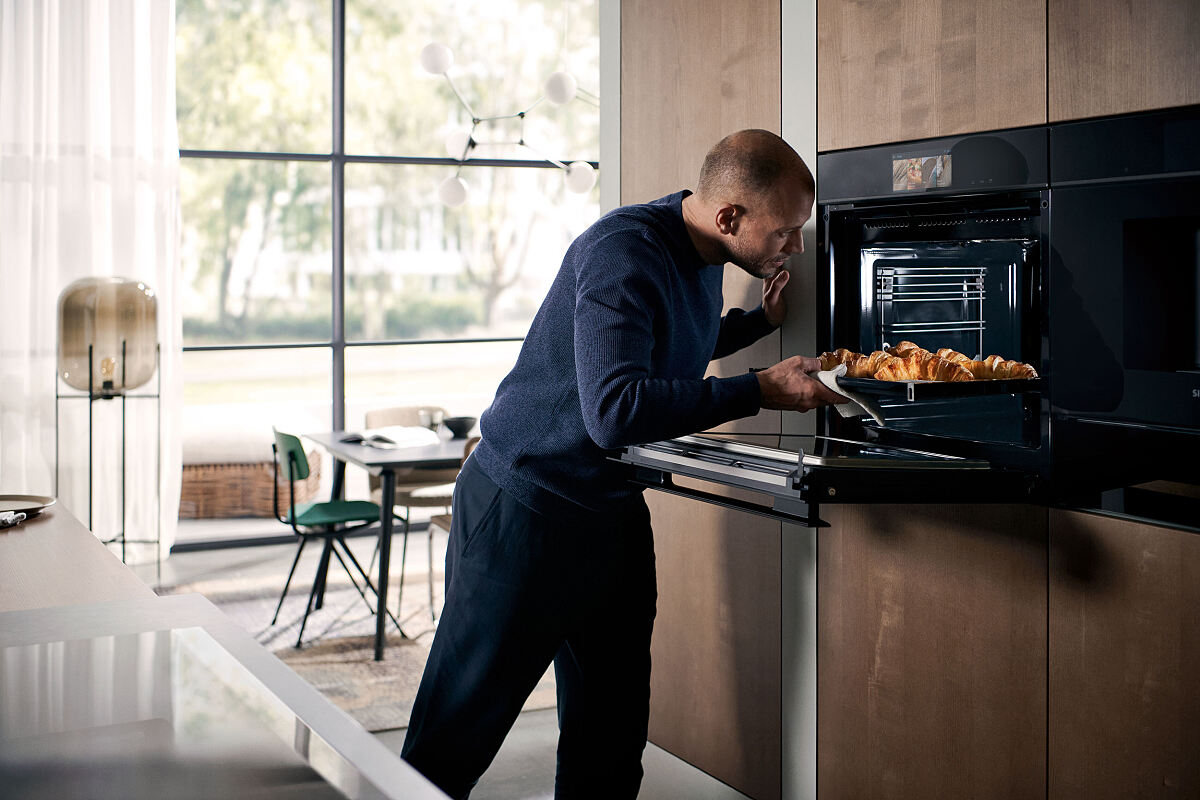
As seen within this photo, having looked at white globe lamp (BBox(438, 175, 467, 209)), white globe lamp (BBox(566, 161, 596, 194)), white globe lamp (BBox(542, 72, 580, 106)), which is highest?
white globe lamp (BBox(542, 72, 580, 106))

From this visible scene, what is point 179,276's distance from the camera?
5.34m

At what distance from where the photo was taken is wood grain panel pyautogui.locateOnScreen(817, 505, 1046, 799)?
197cm

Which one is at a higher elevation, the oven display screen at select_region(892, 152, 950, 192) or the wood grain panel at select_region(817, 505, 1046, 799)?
the oven display screen at select_region(892, 152, 950, 192)

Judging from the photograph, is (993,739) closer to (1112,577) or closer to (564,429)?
(1112,577)

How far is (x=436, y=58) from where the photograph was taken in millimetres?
4785

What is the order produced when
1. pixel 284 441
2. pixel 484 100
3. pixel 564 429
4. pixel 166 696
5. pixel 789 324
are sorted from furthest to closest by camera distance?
pixel 484 100, pixel 284 441, pixel 789 324, pixel 564 429, pixel 166 696

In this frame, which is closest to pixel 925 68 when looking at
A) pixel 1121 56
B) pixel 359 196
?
pixel 1121 56

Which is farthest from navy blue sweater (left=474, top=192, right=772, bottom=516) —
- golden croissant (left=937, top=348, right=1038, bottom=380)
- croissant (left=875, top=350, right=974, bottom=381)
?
golden croissant (left=937, top=348, right=1038, bottom=380)

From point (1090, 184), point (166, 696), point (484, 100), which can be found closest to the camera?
point (166, 696)

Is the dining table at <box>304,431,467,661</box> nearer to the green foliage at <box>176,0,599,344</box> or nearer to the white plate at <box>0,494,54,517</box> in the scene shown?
the white plate at <box>0,494,54,517</box>

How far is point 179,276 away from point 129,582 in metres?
3.98

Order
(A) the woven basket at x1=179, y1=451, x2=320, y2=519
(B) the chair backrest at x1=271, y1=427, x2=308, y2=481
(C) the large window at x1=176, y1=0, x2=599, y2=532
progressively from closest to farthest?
(B) the chair backrest at x1=271, y1=427, x2=308, y2=481, (A) the woven basket at x1=179, y1=451, x2=320, y2=519, (C) the large window at x1=176, y1=0, x2=599, y2=532

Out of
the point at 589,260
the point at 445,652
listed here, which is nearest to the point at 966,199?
the point at 589,260

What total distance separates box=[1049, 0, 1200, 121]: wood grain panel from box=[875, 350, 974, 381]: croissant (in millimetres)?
459
